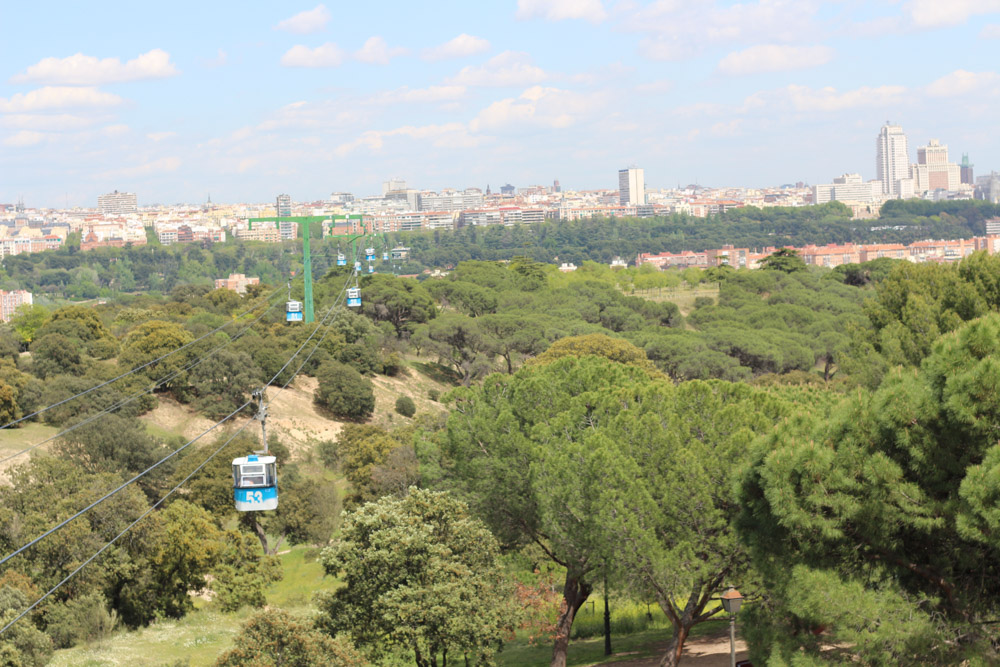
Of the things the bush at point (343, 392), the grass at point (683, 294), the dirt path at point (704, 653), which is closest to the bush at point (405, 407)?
the bush at point (343, 392)

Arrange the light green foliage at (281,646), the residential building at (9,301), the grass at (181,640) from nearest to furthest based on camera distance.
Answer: the light green foliage at (281,646) < the grass at (181,640) < the residential building at (9,301)

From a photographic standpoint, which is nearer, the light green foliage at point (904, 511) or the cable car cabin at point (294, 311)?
the light green foliage at point (904, 511)

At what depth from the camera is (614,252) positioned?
547 ft

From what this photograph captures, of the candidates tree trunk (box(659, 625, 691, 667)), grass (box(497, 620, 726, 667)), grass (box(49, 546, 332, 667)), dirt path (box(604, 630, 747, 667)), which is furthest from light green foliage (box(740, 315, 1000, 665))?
grass (box(49, 546, 332, 667))

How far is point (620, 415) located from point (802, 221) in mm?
180420

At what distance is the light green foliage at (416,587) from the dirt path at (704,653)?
8.34 ft

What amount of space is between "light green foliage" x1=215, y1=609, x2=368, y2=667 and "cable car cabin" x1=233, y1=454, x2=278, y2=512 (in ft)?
4.52

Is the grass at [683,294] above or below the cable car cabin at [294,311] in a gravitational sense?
below

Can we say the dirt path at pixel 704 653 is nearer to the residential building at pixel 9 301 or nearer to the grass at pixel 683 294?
the grass at pixel 683 294

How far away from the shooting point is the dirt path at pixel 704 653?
49.4 ft

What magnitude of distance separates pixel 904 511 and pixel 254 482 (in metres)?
7.72

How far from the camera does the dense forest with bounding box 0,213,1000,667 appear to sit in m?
9.27

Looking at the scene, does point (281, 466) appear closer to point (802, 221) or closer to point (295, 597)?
point (295, 597)

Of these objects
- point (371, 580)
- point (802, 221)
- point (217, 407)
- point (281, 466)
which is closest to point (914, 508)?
point (371, 580)
